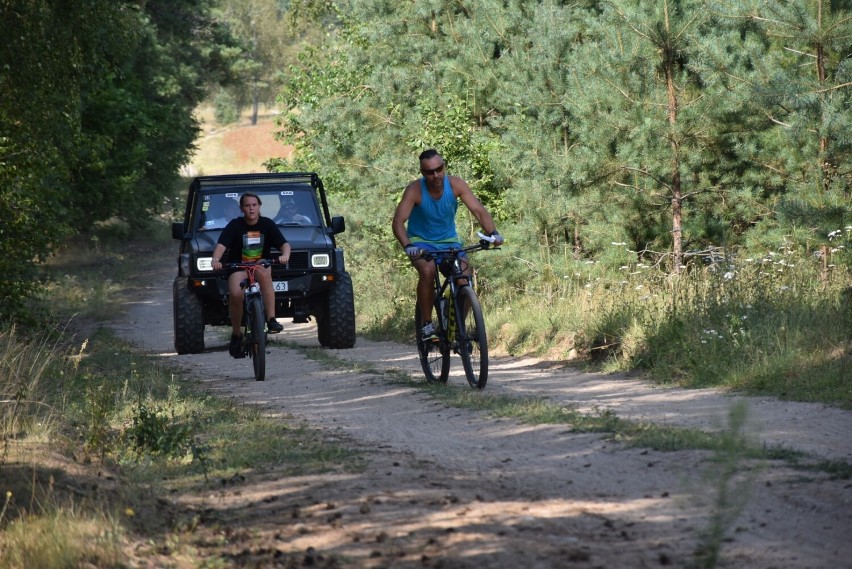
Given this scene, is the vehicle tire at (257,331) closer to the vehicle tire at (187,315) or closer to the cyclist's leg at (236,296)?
the cyclist's leg at (236,296)

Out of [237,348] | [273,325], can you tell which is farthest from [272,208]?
[273,325]

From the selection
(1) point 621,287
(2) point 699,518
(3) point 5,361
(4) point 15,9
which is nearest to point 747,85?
(1) point 621,287

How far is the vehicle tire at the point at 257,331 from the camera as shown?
36.6ft

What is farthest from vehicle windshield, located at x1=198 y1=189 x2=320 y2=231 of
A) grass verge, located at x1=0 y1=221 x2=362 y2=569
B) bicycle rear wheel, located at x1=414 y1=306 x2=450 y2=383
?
bicycle rear wheel, located at x1=414 y1=306 x2=450 y2=383

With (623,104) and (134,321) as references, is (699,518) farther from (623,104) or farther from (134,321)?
(134,321)

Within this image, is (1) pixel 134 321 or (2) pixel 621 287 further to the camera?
(1) pixel 134 321

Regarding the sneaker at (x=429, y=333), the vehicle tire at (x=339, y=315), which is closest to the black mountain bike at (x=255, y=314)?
the sneaker at (x=429, y=333)

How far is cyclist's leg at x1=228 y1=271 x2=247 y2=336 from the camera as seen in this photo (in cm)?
1132

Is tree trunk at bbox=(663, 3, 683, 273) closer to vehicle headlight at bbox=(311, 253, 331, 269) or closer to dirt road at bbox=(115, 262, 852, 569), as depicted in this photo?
vehicle headlight at bbox=(311, 253, 331, 269)

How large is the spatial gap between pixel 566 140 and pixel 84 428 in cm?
1079

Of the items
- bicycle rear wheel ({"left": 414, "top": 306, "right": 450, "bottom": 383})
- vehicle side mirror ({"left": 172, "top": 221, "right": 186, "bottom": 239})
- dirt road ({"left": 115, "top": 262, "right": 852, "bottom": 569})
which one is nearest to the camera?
dirt road ({"left": 115, "top": 262, "right": 852, "bottom": 569})

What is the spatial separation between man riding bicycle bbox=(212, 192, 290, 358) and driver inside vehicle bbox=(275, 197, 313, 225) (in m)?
3.64

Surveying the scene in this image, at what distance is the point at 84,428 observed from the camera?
7.97m

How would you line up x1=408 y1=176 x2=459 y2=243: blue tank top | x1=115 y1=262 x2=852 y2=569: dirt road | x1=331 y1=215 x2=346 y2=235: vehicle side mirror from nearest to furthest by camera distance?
x1=115 y1=262 x2=852 y2=569: dirt road
x1=408 y1=176 x2=459 y2=243: blue tank top
x1=331 y1=215 x2=346 y2=235: vehicle side mirror
